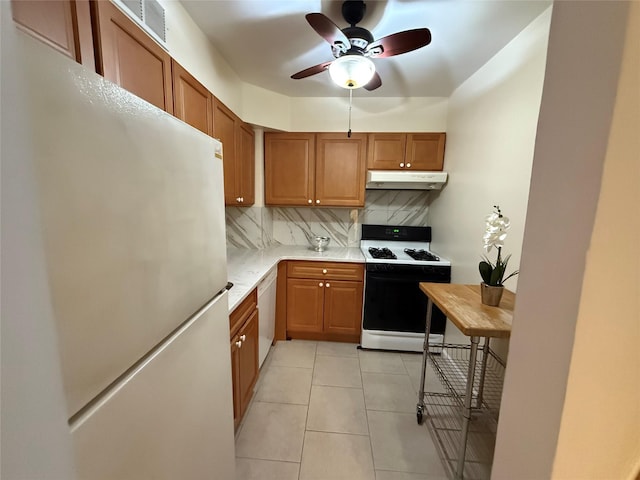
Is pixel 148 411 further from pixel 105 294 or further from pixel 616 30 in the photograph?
pixel 616 30

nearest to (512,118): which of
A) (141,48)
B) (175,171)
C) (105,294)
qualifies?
(175,171)

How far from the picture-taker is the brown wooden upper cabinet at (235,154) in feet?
6.46

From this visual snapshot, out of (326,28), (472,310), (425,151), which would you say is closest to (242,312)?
(472,310)

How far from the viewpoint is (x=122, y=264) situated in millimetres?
508

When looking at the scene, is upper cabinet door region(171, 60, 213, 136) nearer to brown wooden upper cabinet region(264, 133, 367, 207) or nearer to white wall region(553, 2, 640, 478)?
brown wooden upper cabinet region(264, 133, 367, 207)

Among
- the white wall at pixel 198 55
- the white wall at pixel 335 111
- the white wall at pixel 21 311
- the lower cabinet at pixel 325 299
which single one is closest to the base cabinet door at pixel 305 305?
the lower cabinet at pixel 325 299

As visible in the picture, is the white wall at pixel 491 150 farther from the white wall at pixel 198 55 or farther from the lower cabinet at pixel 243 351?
→ the white wall at pixel 198 55

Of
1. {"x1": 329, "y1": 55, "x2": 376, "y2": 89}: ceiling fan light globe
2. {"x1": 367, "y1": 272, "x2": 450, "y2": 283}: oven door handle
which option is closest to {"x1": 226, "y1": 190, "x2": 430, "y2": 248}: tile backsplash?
{"x1": 367, "y1": 272, "x2": 450, "y2": 283}: oven door handle

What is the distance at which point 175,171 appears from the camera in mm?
688

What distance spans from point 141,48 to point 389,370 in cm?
269

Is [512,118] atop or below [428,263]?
atop

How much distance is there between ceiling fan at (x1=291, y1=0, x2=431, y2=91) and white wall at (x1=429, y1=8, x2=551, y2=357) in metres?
0.65

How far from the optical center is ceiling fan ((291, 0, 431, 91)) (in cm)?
137

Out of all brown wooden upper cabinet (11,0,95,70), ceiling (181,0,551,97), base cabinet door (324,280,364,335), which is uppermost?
ceiling (181,0,551,97)
